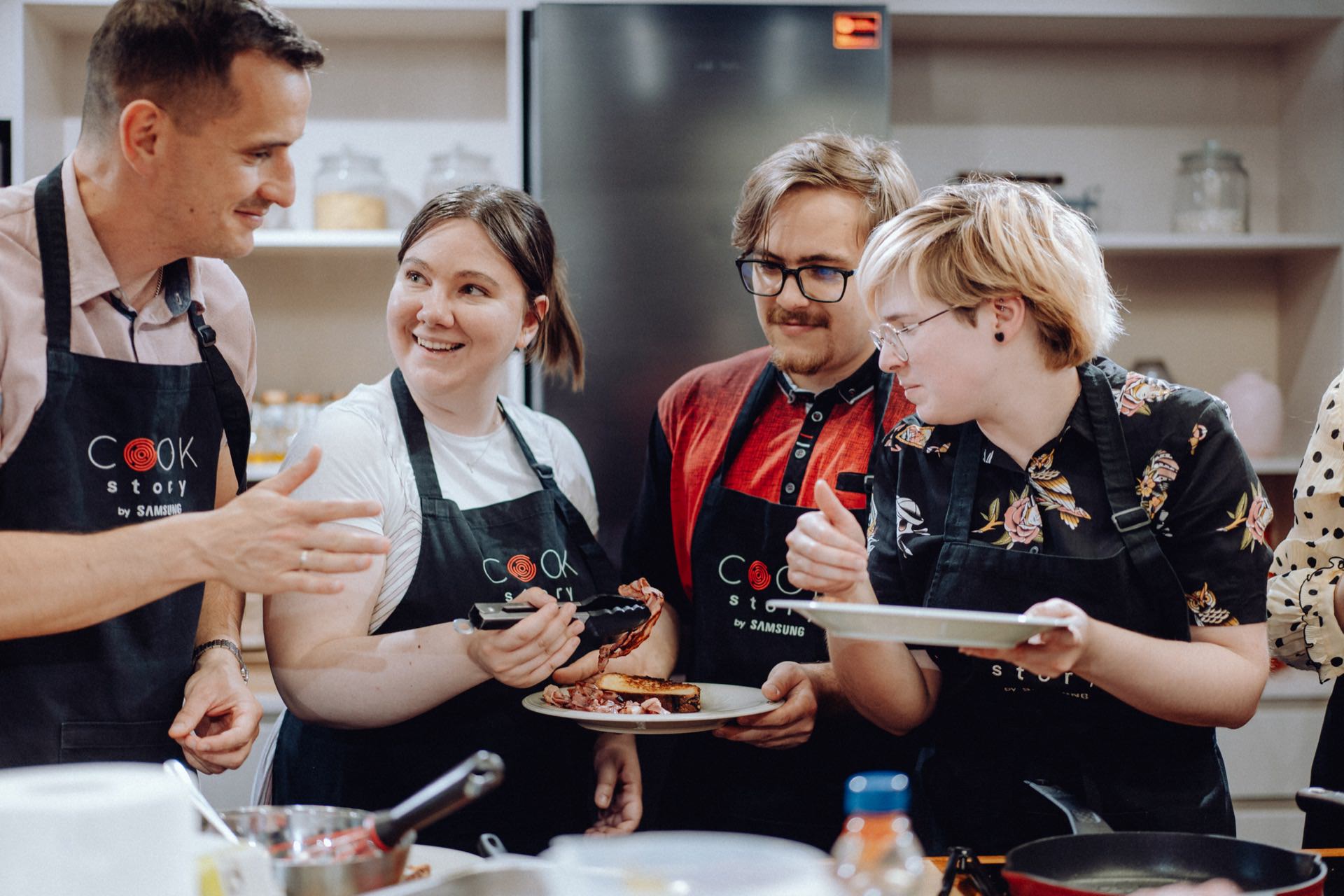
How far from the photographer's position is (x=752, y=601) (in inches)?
77.6

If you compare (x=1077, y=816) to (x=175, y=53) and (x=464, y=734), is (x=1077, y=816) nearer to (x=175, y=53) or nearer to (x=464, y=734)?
(x=464, y=734)

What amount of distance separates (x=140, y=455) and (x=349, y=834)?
2.43ft

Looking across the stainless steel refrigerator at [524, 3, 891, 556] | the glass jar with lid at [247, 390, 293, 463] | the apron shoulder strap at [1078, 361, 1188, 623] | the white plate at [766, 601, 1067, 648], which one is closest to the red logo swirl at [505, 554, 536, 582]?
the white plate at [766, 601, 1067, 648]

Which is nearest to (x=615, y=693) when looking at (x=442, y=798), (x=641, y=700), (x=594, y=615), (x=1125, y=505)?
(x=641, y=700)

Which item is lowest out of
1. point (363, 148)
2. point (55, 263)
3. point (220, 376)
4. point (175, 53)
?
point (220, 376)

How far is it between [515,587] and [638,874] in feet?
3.76

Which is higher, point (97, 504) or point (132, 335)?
point (132, 335)

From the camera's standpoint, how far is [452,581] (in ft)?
5.86

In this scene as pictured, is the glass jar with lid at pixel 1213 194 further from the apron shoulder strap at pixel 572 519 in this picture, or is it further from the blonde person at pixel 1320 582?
the apron shoulder strap at pixel 572 519

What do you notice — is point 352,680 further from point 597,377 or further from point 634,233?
point 634,233

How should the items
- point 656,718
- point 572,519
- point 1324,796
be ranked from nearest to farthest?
point 1324,796
point 656,718
point 572,519

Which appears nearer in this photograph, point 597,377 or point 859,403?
point 859,403

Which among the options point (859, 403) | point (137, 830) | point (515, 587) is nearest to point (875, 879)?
point (137, 830)

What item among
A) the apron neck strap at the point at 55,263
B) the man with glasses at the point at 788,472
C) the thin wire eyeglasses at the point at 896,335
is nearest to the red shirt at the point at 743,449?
the man with glasses at the point at 788,472
